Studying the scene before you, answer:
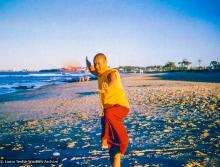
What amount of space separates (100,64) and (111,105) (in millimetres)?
594

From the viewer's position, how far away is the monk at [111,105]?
3.40m

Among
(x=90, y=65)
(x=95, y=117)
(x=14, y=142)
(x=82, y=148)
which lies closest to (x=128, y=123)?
(x=95, y=117)

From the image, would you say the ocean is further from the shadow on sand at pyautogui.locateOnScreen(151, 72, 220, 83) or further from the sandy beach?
the sandy beach

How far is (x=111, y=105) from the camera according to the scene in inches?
136

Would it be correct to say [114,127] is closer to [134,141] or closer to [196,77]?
[134,141]

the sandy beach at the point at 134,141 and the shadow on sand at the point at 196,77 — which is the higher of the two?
the shadow on sand at the point at 196,77

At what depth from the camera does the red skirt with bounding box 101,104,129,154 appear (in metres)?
3.44

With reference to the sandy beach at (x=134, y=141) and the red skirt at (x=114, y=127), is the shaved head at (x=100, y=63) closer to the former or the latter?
the red skirt at (x=114, y=127)

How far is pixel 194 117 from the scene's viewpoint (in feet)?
27.9

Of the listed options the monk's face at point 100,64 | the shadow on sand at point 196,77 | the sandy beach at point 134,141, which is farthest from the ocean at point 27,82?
the monk's face at point 100,64

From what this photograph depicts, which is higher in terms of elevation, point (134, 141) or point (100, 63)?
point (100, 63)

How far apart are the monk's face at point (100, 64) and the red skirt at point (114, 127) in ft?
1.80

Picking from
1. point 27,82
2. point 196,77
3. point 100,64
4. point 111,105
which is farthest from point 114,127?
point 27,82

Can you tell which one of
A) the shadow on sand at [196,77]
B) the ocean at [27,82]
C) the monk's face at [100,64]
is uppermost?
the monk's face at [100,64]
